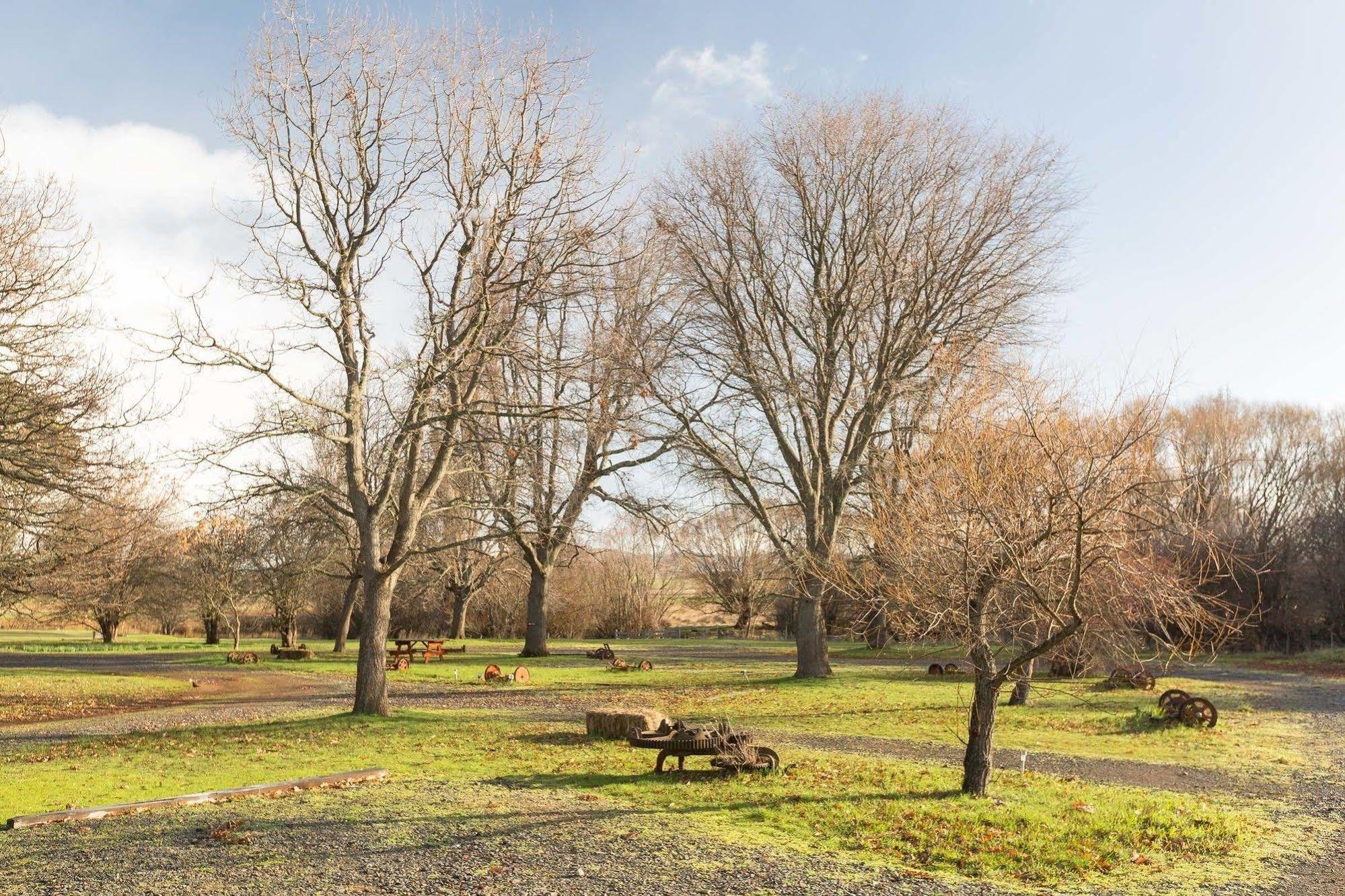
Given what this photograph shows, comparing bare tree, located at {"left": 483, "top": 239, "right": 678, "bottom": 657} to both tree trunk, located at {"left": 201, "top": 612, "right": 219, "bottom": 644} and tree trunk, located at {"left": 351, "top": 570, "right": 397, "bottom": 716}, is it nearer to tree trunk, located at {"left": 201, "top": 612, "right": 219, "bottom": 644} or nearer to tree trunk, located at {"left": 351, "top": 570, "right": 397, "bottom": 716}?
tree trunk, located at {"left": 351, "top": 570, "right": 397, "bottom": 716}

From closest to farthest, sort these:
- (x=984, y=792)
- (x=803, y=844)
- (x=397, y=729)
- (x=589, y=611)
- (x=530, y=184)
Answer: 1. (x=803, y=844)
2. (x=984, y=792)
3. (x=397, y=729)
4. (x=530, y=184)
5. (x=589, y=611)

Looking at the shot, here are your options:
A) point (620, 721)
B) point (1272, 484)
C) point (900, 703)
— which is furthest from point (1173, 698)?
point (1272, 484)

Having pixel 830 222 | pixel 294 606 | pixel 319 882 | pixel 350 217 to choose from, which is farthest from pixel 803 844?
pixel 294 606

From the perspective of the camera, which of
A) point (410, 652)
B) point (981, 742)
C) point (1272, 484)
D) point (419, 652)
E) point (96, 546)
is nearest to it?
point (981, 742)

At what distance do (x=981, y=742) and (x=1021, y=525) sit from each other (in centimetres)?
243

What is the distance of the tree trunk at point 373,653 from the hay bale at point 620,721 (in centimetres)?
409

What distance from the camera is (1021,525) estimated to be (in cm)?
929

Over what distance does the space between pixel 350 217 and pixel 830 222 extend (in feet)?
→ 43.5

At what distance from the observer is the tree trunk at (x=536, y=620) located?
34125 mm

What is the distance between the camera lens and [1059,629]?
9312 millimetres

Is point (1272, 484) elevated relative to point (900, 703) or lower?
elevated

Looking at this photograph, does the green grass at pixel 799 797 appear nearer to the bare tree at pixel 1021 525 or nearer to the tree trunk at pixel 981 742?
the tree trunk at pixel 981 742

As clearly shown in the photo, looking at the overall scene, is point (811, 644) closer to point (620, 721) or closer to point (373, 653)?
point (620, 721)

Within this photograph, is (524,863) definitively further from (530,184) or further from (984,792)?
(530,184)
